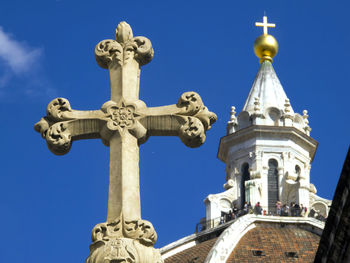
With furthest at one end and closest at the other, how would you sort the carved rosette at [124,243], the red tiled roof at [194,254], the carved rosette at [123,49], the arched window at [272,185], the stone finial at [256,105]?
the stone finial at [256,105] < the arched window at [272,185] < the red tiled roof at [194,254] < the carved rosette at [123,49] < the carved rosette at [124,243]

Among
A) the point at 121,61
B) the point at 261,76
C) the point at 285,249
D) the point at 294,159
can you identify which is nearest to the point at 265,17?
the point at 261,76

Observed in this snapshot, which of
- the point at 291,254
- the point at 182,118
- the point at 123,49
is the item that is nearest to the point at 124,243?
the point at 182,118

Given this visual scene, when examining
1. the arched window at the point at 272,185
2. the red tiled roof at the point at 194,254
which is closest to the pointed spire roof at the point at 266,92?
the arched window at the point at 272,185

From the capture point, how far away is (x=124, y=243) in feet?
53.3

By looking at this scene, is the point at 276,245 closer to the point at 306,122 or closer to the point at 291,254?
the point at 291,254

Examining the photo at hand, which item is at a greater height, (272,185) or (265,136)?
(265,136)

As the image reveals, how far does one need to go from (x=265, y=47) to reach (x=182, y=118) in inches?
2852

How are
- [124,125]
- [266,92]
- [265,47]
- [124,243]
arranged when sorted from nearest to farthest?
[124,243]
[124,125]
[265,47]
[266,92]

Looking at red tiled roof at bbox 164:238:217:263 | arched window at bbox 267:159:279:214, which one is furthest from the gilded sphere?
red tiled roof at bbox 164:238:217:263

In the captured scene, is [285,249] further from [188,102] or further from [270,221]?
[188,102]

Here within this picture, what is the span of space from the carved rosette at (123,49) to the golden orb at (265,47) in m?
71.2

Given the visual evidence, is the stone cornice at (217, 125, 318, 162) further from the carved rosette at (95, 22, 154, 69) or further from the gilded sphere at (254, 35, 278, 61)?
the carved rosette at (95, 22, 154, 69)

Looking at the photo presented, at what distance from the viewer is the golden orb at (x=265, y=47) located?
89188 millimetres

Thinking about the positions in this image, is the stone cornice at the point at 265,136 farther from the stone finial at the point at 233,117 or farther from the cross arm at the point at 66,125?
the cross arm at the point at 66,125
